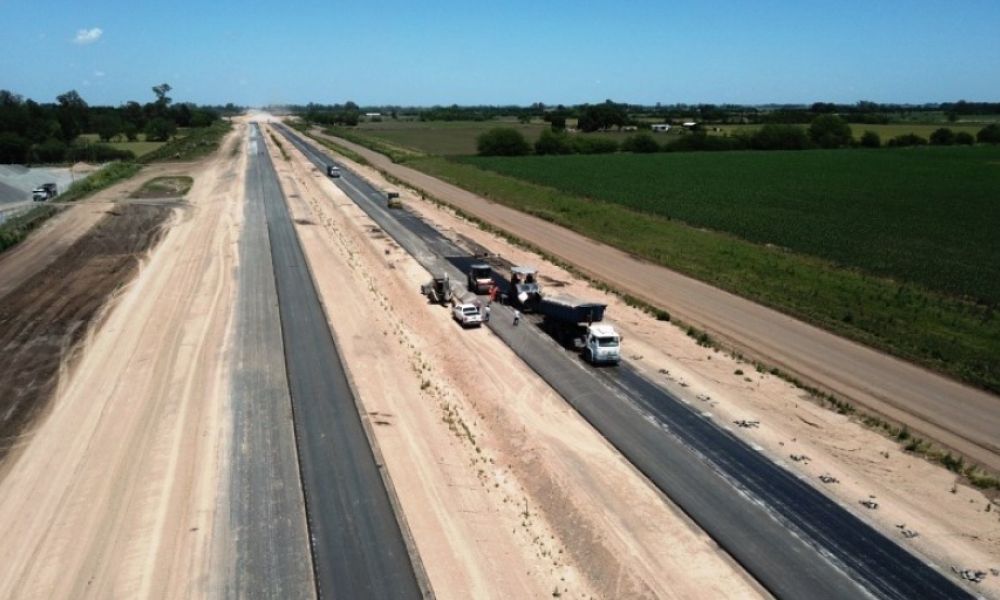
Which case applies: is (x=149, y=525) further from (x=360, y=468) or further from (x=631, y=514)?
(x=631, y=514)

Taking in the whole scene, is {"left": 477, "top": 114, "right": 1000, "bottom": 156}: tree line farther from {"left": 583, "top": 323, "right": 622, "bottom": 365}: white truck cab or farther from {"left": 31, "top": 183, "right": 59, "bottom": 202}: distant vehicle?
{"left": 583, "top": 323, "right": 622, "bottom": 365}: white truck cab

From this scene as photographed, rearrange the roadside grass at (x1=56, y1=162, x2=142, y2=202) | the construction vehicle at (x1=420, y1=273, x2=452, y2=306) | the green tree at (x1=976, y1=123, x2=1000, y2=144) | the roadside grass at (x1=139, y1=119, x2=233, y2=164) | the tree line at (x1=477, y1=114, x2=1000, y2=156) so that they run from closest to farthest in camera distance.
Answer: the construction vehicle at (x1=420, y1=273, x2=452, y2=306)
the roadside grass at (x1=56, y1=162, x2=142, y2=202)
the roadside grass at (x1=139, y1=119, x2=233, y2=164)
the tree line at (x1=477, y1=114, x2=1000, y2=156)
the green tree at (x1=976, y1=123, x2=1000, y2=144)

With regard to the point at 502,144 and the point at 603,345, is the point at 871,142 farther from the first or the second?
the point at 603,345

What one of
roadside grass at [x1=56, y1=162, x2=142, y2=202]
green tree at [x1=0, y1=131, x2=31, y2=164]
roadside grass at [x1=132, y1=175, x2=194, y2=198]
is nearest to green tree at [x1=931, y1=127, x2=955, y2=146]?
roadside grass at [x1=132, y1=175, x2=194, y2=198]

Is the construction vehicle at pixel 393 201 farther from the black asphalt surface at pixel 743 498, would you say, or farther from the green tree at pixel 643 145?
the green tree at pixel 643 145

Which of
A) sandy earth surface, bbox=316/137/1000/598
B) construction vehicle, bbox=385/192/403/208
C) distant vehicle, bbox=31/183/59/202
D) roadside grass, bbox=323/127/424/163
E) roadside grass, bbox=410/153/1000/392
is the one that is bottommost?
sandy earth surface, bbox=316/137/1000/598

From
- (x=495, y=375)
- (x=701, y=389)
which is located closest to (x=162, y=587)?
(x=495, y=375)
